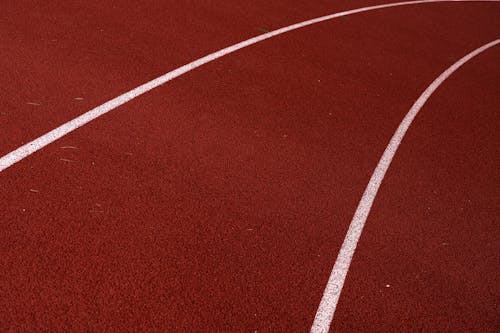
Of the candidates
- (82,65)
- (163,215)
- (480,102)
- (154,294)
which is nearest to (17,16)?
(82,65)

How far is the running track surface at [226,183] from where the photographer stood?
141 inches

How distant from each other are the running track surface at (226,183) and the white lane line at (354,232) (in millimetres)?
51

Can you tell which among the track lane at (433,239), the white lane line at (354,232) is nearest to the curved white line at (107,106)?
the white lane line at (354,232)

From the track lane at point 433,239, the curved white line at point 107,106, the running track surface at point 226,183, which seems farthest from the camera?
the curved white line at point 107,106

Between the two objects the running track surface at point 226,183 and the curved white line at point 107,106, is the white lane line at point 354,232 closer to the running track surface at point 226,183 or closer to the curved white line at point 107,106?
the running track surface at point 226,183

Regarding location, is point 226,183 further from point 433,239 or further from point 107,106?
point 433,239

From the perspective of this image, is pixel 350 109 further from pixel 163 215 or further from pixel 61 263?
pixel 61 263

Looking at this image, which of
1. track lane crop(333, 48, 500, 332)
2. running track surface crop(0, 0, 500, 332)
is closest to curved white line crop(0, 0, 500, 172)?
running track surface crop(0, 0, 500, 332)

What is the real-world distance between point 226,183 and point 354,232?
1.05 meters

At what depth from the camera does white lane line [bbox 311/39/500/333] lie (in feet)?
12.0

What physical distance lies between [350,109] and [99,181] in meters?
2.93

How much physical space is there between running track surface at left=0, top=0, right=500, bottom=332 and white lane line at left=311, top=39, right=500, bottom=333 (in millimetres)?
51

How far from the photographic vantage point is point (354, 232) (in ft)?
14.5

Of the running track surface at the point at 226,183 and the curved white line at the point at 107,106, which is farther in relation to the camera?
the curved white line at the point at 107,106
